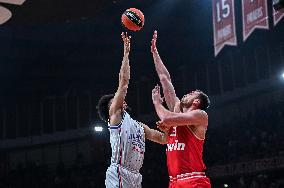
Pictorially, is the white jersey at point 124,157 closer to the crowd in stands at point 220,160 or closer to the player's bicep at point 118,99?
the player's bicep at point 118,99

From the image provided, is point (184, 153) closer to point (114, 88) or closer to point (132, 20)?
point (132, 20)

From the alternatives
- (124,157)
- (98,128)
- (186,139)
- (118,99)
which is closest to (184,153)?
(186,139)

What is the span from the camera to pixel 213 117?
22703 mm

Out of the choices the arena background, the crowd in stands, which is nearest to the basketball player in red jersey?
the arena background

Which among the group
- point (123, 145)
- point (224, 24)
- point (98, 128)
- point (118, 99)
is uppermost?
point (224, 24)

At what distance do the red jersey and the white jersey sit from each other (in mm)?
430

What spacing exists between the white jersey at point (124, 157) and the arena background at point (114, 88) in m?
8.98

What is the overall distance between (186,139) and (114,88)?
64.2 feet

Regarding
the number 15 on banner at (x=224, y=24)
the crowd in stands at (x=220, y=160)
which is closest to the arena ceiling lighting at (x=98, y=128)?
the crowd in stands at (x=220, y=160)

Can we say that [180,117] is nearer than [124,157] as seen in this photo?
Yes

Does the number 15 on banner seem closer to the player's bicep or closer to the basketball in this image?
the basketball

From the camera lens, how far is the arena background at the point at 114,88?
17766 millimetres

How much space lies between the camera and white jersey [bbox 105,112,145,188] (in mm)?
4883

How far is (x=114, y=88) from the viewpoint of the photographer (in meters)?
24.2
